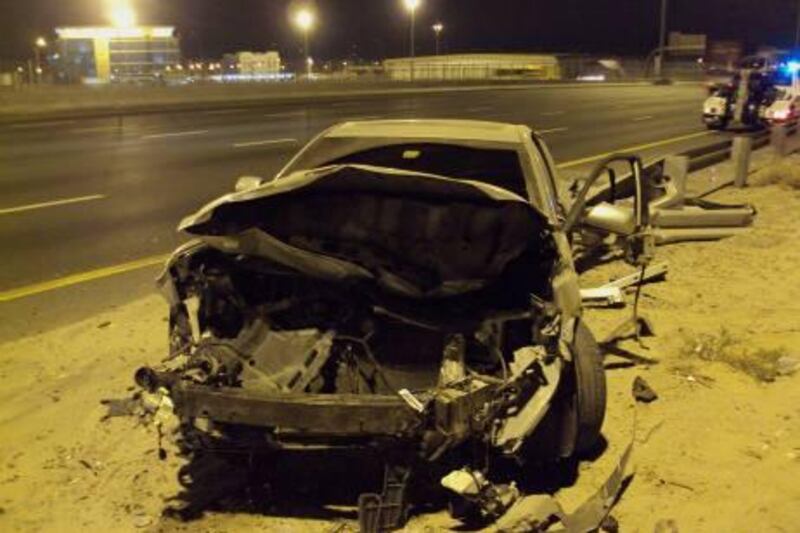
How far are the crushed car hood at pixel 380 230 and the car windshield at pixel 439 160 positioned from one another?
1542mm

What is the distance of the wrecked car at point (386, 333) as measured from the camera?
3.95 m

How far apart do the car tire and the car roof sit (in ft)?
4.96

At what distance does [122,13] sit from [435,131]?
6315 cm

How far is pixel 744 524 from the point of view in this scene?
13.2 ft

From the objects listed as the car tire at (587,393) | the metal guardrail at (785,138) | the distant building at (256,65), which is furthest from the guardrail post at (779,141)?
the distant building at (256,65)

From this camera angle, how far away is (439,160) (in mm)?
5984

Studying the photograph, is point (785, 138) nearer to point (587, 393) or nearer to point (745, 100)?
point (745, 100)

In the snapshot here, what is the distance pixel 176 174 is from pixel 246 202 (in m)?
11.0

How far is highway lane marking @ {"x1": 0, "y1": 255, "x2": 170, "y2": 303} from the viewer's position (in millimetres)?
7863

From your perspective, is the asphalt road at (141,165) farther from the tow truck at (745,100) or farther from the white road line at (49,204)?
the tow truck at (745,100)

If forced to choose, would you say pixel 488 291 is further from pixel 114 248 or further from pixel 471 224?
pixel 114 248

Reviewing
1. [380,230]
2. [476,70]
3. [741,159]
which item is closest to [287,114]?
[741,159]

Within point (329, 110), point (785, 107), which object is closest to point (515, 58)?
point (329, 110)

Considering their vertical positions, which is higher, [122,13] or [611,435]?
[122,13]
